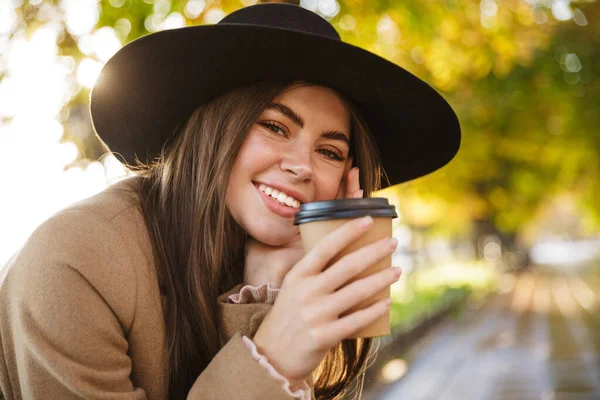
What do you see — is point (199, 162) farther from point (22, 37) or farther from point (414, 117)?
point (22, 37)

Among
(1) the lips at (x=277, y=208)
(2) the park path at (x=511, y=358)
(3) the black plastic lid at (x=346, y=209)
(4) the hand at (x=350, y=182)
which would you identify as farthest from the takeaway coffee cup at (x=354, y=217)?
(2) the park path at (x=511, y=358)

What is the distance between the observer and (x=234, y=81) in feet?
6.44

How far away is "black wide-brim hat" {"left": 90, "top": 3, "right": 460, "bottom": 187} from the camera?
1796 mm

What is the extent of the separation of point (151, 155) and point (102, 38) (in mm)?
3058

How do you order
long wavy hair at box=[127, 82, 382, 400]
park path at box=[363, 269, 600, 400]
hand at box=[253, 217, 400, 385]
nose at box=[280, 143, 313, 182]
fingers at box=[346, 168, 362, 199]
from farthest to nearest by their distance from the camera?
park path at box=[363, 269, 600, 400] < fingers at box=[346, 168, 362, 199] < nose at box=[280, 143, 313, 182] < long wavy hair at box=[127, 82, 382, 400] < hand at box=[253, 217, 400, 385]

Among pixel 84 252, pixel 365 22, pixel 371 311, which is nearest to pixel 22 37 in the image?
pixel 365 22

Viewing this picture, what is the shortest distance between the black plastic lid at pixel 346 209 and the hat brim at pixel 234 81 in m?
0.55

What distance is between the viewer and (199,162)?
1.92 m

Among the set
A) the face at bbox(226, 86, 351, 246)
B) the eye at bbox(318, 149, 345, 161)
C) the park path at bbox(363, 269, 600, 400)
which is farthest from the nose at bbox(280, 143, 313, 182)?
the park path at bbox(363, 269, 600, 400)

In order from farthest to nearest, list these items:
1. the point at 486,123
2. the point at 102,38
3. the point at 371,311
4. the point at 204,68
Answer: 1. the point at 486,123
2. the point at 102,38
3. the point at 204,68
4. the point at 371,311

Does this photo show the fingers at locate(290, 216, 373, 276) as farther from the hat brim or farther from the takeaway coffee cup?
the hat brim

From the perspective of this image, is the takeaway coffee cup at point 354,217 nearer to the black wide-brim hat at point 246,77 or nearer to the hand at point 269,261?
the hand at point 269,261

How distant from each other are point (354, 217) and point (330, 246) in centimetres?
10

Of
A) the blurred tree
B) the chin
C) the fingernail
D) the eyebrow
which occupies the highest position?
the blurred tree
